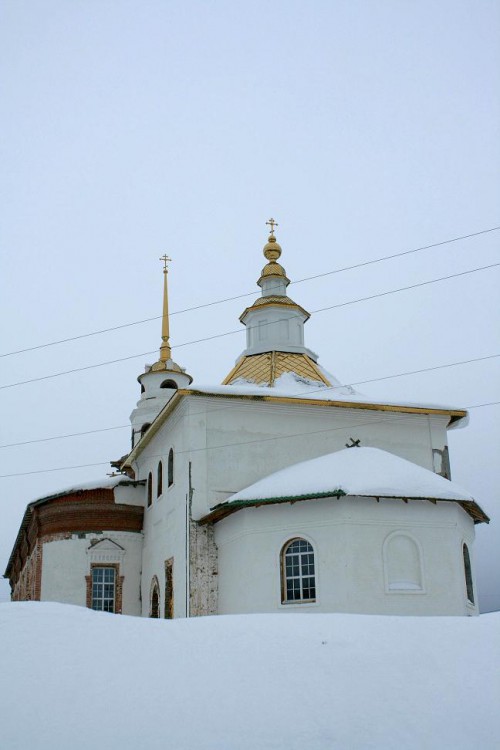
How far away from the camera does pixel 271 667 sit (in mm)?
10695

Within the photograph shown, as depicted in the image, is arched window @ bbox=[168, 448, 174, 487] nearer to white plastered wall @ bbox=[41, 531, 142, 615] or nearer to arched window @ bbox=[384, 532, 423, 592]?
white plastered wall @ bbox=[41, 531, 142, 615]

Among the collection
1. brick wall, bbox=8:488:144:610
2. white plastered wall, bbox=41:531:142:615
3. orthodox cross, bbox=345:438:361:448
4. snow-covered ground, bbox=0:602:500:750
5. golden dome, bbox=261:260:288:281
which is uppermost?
golden dome, bbox=261:260:288:281

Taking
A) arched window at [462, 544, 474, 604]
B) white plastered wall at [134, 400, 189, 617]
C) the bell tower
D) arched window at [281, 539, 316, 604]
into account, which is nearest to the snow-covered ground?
arched window at [281, 539, 316, 604]

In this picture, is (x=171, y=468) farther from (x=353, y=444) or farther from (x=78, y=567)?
(x=353, y=444)

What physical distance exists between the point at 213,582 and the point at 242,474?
2758 millimetres

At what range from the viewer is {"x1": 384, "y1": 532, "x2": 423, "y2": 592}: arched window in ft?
61.5

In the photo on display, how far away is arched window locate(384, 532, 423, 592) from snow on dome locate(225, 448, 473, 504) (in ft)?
3.26

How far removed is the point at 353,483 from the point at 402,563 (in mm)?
1954

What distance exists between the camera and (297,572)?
19.3m

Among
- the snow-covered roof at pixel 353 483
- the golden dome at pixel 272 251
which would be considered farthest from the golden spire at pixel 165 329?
the snow-covered roof at pixel 353 483

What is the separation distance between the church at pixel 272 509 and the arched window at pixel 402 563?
0.03 m

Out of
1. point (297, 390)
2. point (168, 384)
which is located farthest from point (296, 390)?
point (168, 384)

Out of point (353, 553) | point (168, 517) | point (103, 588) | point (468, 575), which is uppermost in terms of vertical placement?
point (168, 517)

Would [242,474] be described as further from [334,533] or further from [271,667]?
[271,667]
